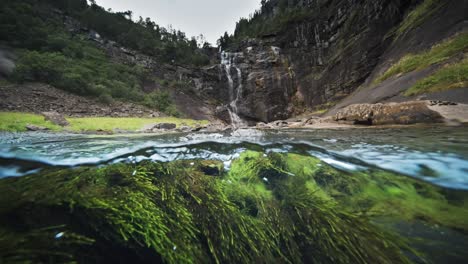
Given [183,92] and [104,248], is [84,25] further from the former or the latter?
[104,248]

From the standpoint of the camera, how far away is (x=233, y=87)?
28.5m

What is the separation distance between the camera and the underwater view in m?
1.15

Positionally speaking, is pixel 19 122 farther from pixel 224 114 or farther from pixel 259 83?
pixel 259 83

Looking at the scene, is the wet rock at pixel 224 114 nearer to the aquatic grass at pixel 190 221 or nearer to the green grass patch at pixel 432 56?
the green grass patch at pixel 432 56

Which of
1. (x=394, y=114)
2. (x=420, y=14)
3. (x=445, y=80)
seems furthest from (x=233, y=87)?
(x=394, y=114)

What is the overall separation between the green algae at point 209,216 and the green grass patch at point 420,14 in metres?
18.7

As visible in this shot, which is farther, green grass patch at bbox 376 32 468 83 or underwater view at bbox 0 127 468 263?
green grass patch at bbox 376 32 468 83

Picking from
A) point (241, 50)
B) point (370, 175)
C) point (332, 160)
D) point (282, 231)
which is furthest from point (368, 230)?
point (241, 50)

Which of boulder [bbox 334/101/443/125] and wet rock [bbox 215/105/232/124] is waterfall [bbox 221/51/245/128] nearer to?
wet rock [bbox 215/105/232/124]

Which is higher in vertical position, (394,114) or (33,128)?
(394,114)

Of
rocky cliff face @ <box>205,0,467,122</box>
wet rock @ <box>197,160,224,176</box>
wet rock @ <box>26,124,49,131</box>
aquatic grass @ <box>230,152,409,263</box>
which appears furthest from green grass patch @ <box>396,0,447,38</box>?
wet rock @ <box>26,124,49,131</box>

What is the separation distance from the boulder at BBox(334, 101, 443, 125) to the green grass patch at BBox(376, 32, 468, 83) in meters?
5.82

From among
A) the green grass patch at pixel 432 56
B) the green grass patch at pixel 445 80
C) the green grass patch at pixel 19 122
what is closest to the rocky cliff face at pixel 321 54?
the green grass patch at pixel 432 56

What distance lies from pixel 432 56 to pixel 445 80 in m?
3.77
